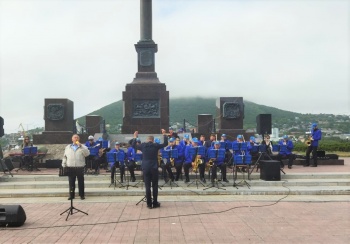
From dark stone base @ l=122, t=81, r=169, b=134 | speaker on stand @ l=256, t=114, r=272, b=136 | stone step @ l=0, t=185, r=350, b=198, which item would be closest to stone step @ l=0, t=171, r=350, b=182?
stone step @ l=0, t=185, r=350, b=198

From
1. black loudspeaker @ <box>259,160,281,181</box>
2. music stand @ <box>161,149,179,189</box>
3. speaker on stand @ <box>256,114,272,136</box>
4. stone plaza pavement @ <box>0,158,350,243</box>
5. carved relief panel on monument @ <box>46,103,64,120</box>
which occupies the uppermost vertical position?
carved relief panel on monument @ <box>46,103,64,120</box>

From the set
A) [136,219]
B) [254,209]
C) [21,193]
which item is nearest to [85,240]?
[136,219]

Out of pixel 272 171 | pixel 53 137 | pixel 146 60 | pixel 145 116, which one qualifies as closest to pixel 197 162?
pixel 272 171

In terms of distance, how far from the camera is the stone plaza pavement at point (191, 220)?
7973 mm

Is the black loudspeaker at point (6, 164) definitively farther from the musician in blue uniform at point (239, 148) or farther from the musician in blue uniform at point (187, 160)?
the musician in blue uniform at point (239, 148)

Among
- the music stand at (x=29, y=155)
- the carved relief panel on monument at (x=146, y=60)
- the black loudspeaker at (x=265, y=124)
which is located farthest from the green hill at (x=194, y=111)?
the black loudspeaker at (x=265, y=124)

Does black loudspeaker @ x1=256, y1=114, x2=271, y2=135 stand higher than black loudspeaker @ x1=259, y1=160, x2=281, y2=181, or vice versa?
black loudspeaker @ x1=256, y1=114, x2=271, y2=135

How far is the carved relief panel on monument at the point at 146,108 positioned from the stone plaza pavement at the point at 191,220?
38.3 feet

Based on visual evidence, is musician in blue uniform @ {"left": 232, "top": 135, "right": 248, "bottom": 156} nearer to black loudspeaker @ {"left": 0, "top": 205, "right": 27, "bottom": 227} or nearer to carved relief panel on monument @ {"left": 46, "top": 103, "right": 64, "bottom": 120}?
black loudspeaker @ {"left": 0, "top": 205, "right": 27, "bottom": 227}

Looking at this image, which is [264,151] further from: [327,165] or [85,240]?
[85,240]

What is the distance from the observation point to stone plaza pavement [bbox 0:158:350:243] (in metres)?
7.97

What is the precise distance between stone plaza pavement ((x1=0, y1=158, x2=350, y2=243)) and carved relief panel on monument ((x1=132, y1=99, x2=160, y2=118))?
11.7m

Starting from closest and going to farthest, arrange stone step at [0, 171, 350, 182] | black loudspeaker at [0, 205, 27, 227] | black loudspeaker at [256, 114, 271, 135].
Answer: black loudspeaker at [0, 205, 27, 227]
stone step at [0, 171, 350, 182]
black loudspeaker at [256, 114, 271, 135]

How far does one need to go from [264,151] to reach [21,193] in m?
9.88
